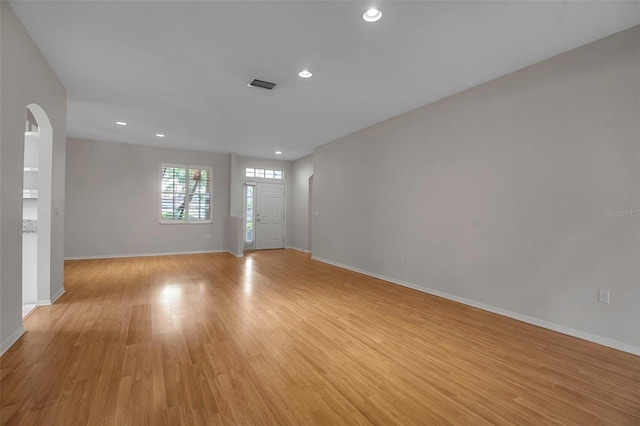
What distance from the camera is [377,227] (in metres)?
5.43

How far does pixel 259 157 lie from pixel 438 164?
19.8 ft

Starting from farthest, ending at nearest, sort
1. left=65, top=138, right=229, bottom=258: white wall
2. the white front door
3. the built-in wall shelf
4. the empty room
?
the white front door
left=65, top=138, right=229, bottom=258: white wall
the built-in wall shelf
the empty room

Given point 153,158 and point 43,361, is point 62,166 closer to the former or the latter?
point 43,361

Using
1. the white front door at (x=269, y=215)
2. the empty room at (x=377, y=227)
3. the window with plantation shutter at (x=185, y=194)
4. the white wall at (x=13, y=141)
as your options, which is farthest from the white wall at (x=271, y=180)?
the white wall at (x=13, y=141)

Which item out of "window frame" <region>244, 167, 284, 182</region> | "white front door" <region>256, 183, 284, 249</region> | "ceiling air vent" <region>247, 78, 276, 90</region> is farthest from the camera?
"white front door" <region>256, 183, 284, 249</region>

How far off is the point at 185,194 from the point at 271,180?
259 cm

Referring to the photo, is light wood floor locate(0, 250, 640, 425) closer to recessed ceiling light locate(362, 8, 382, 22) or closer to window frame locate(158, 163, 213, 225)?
recessed ceiling light locate(362, 8, 382, 22)

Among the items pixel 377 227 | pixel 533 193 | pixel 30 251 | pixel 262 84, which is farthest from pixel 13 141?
pixel 533 193

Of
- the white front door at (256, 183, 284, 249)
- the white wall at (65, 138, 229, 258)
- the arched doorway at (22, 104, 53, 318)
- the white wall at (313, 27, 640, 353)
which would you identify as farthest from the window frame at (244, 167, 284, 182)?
the arched doorway at (22, 104, 53, 318)

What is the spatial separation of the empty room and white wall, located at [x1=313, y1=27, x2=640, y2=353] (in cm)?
2

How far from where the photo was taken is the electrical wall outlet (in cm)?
270

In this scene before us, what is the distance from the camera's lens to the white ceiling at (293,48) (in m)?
2.41

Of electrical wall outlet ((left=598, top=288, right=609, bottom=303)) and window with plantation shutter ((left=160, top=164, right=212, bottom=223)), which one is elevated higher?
window with plantation shutter ((left=160, top=164, right=212, bottom=223))

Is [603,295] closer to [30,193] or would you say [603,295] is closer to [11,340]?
[11,340]
